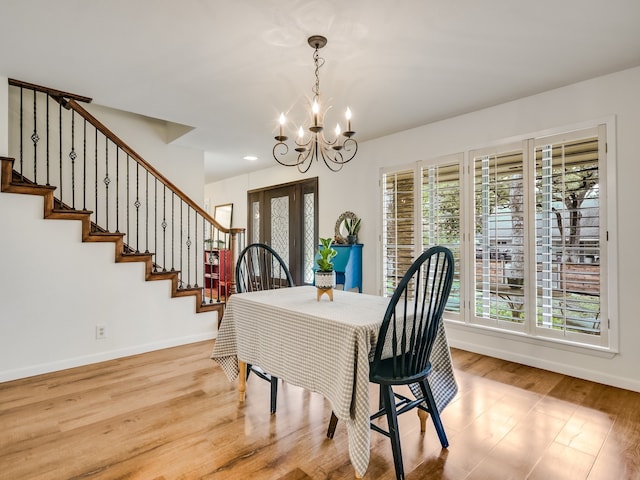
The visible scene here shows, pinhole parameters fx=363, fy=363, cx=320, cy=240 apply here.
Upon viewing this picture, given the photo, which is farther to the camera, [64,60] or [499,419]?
[64,60]

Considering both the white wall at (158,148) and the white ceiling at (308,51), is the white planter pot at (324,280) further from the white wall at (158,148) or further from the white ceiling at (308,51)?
the white wall at (158,148)

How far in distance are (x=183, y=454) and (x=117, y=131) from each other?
3805 millimetres

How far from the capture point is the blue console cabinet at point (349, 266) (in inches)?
173

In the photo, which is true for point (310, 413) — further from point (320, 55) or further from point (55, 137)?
point (55, 137)

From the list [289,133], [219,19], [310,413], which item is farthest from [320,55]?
[310,413]

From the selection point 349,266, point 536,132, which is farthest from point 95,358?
Result: point 536,132

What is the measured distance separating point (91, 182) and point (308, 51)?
3124mm

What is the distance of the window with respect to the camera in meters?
2.88

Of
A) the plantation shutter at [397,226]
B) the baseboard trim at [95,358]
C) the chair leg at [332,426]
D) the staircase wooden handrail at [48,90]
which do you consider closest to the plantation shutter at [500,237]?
the plantation shutter at [397,226]

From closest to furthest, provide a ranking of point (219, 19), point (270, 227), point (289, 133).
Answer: point (219, 19)
point (289, 133)
point (270, 227)

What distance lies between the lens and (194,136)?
439 centimetres

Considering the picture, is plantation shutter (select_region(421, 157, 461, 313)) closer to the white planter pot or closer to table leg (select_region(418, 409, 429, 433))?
table leg (select_region(418, 409, 429, 433))

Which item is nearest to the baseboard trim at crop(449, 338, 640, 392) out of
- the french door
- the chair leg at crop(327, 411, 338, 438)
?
the chair leg at crop(327, 411, 338, 438)

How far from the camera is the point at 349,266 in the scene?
173 inches
